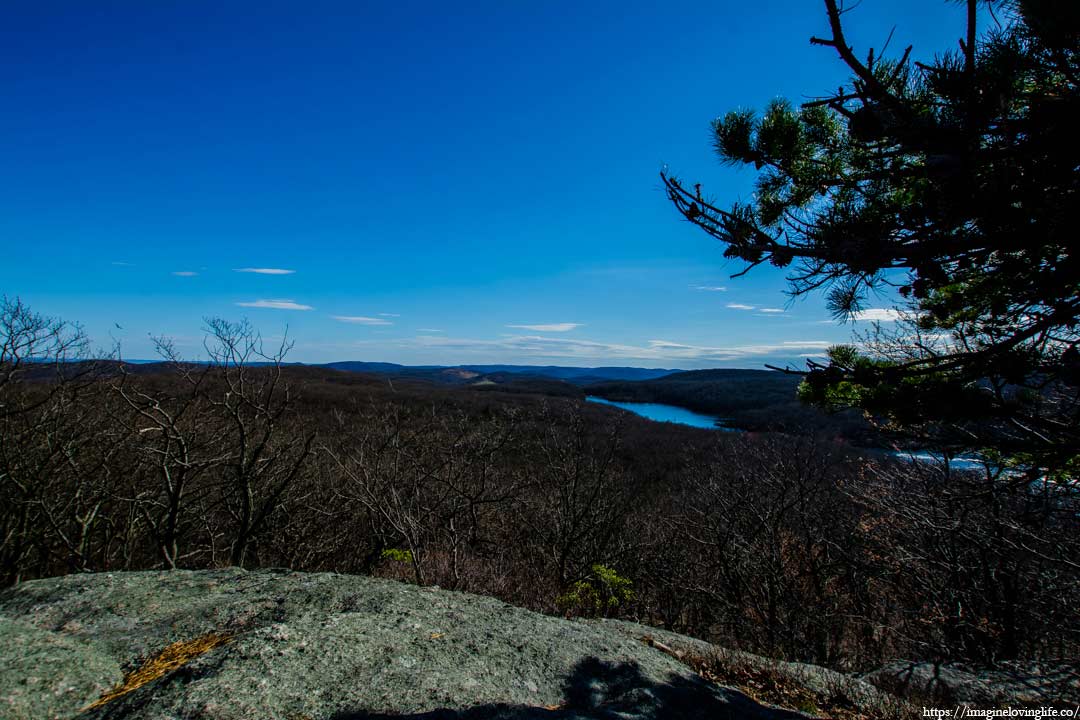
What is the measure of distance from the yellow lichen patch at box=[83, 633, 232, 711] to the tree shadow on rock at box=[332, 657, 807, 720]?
4.05ft


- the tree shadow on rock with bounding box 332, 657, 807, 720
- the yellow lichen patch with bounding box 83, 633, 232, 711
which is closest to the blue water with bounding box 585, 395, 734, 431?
the tree shadow on rock with bounding box 332, 657, 807, 720

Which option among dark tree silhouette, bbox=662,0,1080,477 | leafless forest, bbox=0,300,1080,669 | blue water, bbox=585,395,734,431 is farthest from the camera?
blue water, bbox=585,395,734,431

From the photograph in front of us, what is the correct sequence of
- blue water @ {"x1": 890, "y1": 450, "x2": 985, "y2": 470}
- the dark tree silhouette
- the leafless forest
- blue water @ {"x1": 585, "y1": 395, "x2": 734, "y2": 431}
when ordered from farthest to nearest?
blue water @ {"x1": 585, "y1": 395, "x2": 734, "y2": 431}
the leafless forest
blue water @ {"x1": 890, "y1": 450, "x2": 985, "y2": 470}
the dark tree silhouette

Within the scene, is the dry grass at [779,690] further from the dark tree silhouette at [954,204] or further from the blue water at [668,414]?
the blue water at [668,414]

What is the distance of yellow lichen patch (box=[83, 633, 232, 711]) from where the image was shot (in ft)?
8.44

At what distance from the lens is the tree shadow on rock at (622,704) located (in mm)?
2686

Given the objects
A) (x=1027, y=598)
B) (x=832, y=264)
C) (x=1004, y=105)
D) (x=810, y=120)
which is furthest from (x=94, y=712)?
(x=1027, y=598)

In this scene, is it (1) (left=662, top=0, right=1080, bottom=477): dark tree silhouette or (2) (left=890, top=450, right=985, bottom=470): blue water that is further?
(2) (left=890, top=450, right=985, bottom=470): blue water

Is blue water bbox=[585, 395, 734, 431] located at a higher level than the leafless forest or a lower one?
lower

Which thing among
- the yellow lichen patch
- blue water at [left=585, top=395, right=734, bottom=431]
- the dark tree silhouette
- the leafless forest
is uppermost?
the dark tree silhouette

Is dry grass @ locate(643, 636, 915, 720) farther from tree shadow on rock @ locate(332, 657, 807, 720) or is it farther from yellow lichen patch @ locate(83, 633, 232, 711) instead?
yellow lichen patch @ locate(83, 633, 232, 711)

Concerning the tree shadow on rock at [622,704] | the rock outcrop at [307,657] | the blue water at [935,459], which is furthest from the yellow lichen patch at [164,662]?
the blue water at [935,459]

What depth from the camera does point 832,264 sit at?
9.39 feet

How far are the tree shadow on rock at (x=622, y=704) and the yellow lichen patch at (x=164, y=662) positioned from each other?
4.05ft
